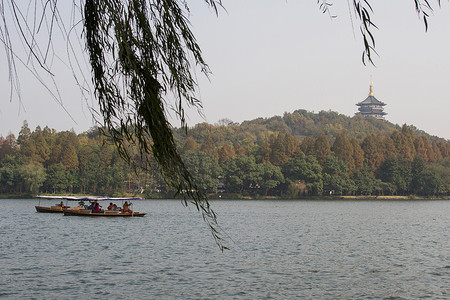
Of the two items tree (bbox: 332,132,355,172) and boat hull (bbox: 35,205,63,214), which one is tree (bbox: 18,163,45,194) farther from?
tree (bbox: 332,132,355,172)

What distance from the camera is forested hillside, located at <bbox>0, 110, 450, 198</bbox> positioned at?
8406 cm

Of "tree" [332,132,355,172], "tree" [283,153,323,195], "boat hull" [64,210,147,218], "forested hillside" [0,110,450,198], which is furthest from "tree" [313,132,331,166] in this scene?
"boat hull" [64,210,147,218]

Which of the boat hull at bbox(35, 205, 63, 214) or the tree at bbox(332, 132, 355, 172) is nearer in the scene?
the boat hull at bbox(35, 205, 63, 214)

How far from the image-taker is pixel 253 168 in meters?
84.8

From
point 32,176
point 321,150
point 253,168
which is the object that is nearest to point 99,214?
point 32,176

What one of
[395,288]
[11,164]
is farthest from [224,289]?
[11,164]

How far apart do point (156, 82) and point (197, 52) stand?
382mm

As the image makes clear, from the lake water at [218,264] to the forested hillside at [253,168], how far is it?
49.0m

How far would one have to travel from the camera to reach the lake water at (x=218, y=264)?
1527 cm

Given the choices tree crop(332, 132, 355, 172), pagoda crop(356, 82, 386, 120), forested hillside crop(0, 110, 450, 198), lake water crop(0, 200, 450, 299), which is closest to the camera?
lake water crop(0, 200, 450, 299)

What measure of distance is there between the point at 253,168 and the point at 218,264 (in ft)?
214

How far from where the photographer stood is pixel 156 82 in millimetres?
3604

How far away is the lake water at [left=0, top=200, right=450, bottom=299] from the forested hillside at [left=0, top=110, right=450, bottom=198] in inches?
1929

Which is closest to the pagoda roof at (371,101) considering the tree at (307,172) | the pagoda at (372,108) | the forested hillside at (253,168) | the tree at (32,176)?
the pagoda at (372,108)
